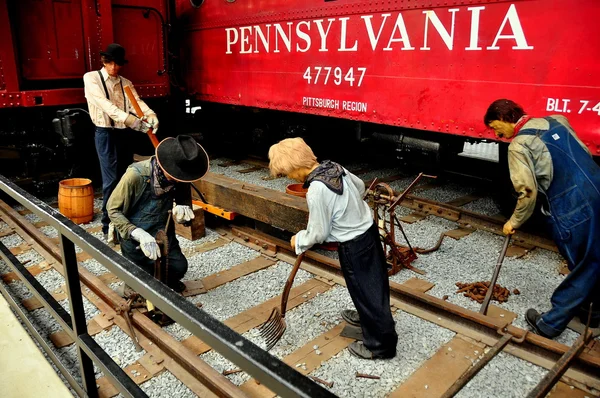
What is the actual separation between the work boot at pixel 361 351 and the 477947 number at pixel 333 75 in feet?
13.0

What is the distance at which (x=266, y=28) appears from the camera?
7598 millimetres

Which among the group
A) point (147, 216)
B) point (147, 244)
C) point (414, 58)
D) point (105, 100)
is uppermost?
point (414, 58)

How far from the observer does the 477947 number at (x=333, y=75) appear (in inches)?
255

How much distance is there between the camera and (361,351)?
349cm

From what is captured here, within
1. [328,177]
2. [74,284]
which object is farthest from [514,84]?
[74,284]

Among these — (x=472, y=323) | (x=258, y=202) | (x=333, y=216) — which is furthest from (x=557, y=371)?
(x=258, y=202)

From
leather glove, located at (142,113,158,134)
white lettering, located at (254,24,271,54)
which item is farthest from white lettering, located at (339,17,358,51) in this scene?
leather glove, located at (142,113,158,134)

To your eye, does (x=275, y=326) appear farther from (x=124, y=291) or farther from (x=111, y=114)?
(x=111, y=114)

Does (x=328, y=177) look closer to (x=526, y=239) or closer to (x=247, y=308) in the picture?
(x=247, y=308)

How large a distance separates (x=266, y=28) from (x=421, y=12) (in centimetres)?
281

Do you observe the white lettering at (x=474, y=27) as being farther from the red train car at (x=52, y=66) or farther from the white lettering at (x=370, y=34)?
the red train car at (x=52, y=66)

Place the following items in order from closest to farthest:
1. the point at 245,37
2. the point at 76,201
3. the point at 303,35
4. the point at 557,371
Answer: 1. the point at 557,371
2. the point at 76,201
3. the point at 303,35
4. the point at 245,37

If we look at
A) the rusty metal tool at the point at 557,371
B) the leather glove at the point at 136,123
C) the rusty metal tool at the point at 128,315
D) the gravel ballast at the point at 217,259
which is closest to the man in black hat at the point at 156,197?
the rusty metal tool at the point at 128,315

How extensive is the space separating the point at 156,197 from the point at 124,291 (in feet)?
3.15
